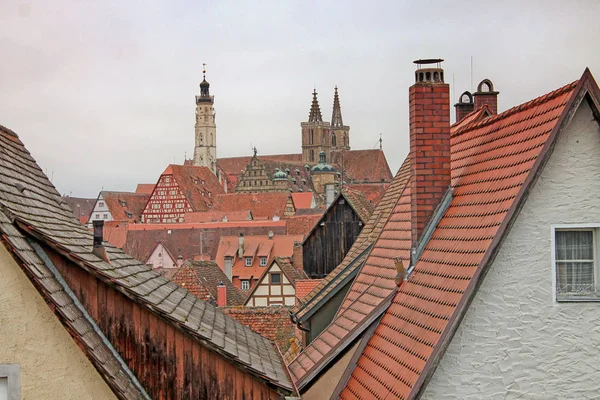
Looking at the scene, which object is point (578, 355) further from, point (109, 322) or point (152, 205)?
point (152, 205)

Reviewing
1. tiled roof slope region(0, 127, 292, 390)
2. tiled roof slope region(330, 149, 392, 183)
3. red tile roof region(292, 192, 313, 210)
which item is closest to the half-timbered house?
red tile roof region(292, 192, 313, 210)

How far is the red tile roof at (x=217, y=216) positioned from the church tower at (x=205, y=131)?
188 ft

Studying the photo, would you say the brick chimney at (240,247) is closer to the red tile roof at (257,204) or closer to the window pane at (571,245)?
the red tile roof at (257,204)

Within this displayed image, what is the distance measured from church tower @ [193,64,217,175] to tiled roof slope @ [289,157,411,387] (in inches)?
5738

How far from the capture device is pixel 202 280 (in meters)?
30.1

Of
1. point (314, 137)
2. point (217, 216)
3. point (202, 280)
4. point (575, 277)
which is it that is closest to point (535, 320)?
point (575, 277)

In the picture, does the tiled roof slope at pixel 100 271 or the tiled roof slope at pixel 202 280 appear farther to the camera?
the tiled roof slope at pixel 202 280

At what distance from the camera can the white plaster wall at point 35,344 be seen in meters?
5.83

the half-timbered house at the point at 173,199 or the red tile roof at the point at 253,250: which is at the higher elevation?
the half-timbered house at the point at 173,199

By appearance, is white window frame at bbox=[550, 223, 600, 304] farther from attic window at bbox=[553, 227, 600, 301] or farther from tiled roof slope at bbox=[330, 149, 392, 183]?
tiled roof slope at bbox=[330, 149, 392, 183]

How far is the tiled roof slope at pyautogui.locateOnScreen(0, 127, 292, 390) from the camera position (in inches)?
243

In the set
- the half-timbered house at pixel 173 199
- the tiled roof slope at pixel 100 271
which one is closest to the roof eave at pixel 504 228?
the tiled roof slope at pixel 100 271

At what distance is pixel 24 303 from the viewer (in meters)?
5.85

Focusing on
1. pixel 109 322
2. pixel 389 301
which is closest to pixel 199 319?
pixel 109 322
